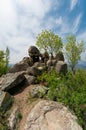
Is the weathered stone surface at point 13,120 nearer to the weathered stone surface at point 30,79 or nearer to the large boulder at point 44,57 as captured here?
the weathered stone surface at point 30,79

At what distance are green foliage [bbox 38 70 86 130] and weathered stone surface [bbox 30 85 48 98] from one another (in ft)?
1.97

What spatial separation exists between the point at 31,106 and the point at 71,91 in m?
3.58

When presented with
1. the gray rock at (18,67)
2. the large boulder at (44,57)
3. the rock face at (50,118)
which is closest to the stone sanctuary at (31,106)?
the rock face at (50,118)

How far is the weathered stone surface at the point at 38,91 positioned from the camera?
20.8 m

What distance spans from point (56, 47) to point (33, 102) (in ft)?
92.9

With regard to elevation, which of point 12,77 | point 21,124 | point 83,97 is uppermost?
point 12,77

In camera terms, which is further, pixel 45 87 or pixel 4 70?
pixel 4 70

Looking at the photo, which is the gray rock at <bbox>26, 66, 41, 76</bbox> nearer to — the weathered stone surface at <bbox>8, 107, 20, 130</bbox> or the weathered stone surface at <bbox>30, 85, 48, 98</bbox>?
the weathered stone surface at <bbox>30, 85, 48, 98</bbox>

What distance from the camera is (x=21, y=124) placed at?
18.4 metres

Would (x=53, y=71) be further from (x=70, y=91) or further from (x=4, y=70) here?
(x=4, y=70)

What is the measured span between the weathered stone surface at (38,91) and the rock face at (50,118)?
165cm

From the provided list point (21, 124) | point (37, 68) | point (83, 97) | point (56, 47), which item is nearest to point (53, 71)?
point (37, 68)

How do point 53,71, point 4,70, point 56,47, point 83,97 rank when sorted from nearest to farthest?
point 83,97, point 53,71, point 4,70, point 56,47

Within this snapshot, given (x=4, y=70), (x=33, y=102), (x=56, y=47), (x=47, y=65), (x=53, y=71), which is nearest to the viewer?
(x=33, y=102)
